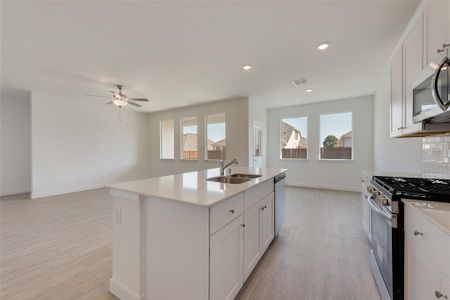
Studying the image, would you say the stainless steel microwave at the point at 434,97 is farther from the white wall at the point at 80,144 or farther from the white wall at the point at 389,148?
the white wall at the point at 80,144

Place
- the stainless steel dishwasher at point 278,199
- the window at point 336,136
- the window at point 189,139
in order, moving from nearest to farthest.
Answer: the stainless steel dishwasher at point 278,199
the window at point 336,136
the window at point 189,139

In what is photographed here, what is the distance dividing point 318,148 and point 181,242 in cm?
571

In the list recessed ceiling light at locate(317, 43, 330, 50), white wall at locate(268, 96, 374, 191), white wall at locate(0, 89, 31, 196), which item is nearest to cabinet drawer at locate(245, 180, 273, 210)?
recessed ceiling light at locate(317, 43, 330, 50)

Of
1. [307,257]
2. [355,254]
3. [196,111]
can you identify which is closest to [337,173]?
[355,254]

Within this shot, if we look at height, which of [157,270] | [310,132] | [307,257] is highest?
[310,132]

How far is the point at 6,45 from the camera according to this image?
2.70m

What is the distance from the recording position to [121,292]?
1.63 metres

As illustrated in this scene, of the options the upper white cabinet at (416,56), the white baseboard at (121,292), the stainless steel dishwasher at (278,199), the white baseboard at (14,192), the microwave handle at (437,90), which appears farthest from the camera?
the white baseboard at (14,192)

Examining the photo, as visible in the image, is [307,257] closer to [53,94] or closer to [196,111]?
[196,111]

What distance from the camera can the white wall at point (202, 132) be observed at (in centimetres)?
553

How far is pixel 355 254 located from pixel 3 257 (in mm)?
4190

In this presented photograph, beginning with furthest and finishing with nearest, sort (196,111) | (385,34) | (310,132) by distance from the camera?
1. (196,111)
2. (310,132)
3. (385,34)

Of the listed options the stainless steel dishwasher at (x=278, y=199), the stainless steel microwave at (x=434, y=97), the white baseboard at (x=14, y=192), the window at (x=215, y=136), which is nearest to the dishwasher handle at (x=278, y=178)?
the stainless steel dishwasher at (x=278, y=199)

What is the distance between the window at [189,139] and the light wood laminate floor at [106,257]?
341 cm
